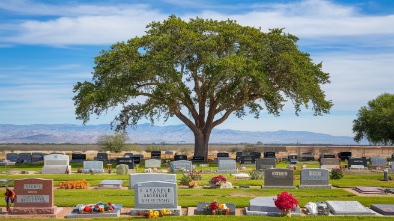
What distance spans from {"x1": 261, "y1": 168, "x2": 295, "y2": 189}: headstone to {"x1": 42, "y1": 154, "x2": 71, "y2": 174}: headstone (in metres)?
14.4

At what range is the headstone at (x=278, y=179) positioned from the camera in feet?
93.2

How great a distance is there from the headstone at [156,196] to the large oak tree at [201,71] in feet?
82.3

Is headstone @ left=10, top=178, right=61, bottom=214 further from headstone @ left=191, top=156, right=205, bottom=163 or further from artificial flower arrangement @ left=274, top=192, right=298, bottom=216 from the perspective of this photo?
headstone @ left=191, top=156, right=205, bottom=163

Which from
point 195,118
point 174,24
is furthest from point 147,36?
point 195,118

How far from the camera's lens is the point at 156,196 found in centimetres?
2142

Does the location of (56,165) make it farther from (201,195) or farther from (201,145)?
(201,145)

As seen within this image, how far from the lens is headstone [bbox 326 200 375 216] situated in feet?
69.1

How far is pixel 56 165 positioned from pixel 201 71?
15663 mm

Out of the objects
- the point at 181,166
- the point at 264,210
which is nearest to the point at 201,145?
the point at 181,166

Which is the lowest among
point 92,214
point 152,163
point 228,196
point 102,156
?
point 92,214

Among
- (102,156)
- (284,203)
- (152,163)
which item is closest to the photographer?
(284,203)

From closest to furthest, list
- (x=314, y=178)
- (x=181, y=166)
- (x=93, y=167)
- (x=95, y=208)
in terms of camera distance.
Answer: (x=95, y=208)
(x=314, y=178)
(x=181, y=166)
(x=93, y=167)

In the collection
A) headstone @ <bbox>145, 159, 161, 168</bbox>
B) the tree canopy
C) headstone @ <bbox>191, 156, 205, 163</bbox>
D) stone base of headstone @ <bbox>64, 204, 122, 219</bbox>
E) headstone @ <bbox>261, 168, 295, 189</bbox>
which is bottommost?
stone base of headstone @ <bbox>64, 204, 122, 219</bbox>

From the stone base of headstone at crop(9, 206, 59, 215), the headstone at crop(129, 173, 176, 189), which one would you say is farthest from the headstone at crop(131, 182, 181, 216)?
the headstone at crop(129, 173, 176, 189)
